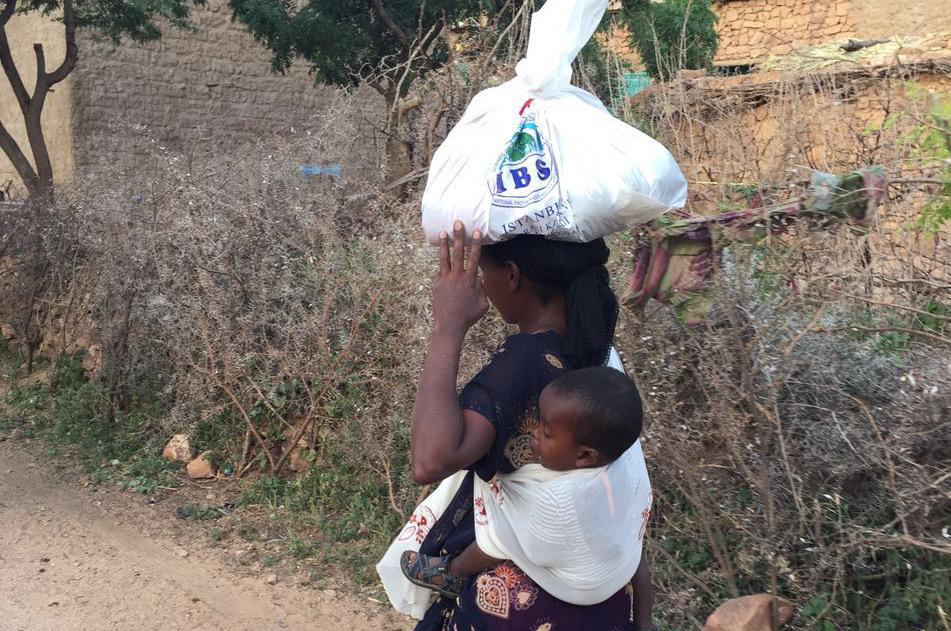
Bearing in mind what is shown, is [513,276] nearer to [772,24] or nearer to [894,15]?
[894,15]

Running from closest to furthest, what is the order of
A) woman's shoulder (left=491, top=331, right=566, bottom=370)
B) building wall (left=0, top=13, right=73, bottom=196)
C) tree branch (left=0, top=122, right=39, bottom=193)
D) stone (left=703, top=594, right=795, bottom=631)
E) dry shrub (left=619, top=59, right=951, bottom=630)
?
woman's shoulder (left=491, top=331, right=566, bottom=370)
stone (left=703, top=594, right=795, bottom=631)
dry shrub (left=619, top=59, right=951, bottom=630)
tree branch (left=0, top=122, right=39, bottom=193)
building wall (left=0, top=13, right=73, bottom=196)

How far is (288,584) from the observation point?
3969mm

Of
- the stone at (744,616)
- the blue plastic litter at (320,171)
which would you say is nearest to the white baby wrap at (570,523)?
the stone at (744,616)

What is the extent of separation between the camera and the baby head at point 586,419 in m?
1.52

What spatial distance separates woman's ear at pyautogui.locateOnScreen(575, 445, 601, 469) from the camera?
1.55 metres

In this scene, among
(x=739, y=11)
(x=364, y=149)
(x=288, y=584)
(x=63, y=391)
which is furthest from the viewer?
(x=739, y=11)

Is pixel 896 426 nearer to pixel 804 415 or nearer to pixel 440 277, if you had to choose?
pixel 804 415

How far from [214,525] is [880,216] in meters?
3.48

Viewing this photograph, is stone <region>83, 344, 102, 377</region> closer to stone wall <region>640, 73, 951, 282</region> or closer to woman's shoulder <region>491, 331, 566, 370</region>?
stone wall <region>640, 73, 951, 282</region>

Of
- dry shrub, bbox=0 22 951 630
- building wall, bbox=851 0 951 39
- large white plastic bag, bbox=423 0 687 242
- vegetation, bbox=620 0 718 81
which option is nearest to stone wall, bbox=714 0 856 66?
building wall, bbox=851 0 951 39

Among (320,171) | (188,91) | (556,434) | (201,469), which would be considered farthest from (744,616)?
(188,91)

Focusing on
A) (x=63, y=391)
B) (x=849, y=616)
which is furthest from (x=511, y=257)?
(x=63, y=391)

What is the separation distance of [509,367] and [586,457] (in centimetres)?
21

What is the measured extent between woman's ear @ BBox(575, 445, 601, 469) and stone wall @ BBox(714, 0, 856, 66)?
35.4 ft
